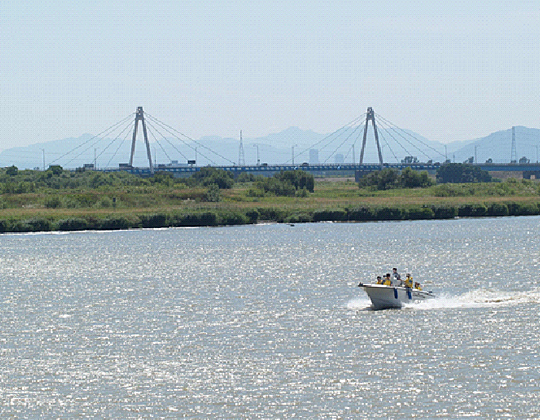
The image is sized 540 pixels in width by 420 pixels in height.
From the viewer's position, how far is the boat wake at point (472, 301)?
41.3 meters

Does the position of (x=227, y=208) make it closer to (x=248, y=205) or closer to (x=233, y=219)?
(x=233, y=219)

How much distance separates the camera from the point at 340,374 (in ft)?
94.3

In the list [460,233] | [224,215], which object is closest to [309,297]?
[460,233]

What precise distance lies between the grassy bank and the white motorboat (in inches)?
2496

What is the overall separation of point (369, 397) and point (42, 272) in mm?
38690

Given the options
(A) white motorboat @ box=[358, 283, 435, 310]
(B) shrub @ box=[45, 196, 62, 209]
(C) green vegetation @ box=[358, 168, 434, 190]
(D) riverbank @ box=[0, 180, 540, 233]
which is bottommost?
(A) white motorboat @ box=[358, 283, 435, 310]

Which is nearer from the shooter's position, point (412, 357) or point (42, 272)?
point (412, 357)

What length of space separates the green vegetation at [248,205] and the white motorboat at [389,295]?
208 ft

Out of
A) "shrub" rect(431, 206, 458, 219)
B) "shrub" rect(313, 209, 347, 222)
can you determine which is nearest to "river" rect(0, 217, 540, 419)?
"shrub" rect(313, 209, 347, 222)

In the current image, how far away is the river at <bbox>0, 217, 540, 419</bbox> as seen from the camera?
2594 centimetres

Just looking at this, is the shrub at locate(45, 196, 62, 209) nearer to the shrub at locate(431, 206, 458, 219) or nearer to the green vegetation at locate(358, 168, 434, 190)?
the shrub at locate(431, 206, 458, 219)

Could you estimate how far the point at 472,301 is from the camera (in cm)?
4278

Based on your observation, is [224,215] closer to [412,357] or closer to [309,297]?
[309,297]

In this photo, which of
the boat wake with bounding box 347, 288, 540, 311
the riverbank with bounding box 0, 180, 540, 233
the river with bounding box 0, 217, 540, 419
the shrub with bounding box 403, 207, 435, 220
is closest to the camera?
the river with bounding box 0, 217, 540, 419
